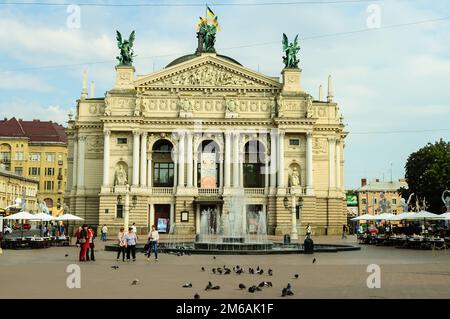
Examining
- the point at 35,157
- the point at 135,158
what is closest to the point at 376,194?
the point at 35,157

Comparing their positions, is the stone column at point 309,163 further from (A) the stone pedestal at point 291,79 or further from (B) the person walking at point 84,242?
(B) the person walking at point 84,242

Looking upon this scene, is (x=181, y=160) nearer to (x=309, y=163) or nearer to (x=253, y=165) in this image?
(x=253, y=165)

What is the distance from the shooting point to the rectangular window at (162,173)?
82688 millimetres

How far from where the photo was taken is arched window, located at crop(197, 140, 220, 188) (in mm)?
81500

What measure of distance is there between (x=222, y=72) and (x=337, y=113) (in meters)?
17.2

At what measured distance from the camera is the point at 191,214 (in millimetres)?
79312

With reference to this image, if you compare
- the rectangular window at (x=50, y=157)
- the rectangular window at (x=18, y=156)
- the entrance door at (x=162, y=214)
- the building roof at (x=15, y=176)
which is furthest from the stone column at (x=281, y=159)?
the rectangular window at (x=18, y=156)

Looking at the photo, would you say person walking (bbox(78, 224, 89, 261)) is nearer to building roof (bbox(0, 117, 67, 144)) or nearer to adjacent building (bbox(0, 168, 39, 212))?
adjacent building (bbox(0, 168, 39, 212))

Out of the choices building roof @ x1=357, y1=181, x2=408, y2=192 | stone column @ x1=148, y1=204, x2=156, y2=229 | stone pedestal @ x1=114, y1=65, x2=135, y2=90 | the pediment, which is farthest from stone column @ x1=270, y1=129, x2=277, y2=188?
building roof @ x1=357, y1=181, x2=408, y2=192

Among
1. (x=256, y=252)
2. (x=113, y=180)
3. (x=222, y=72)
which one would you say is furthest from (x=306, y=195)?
(x=256, y=252)

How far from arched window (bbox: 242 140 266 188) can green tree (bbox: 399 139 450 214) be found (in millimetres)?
21587

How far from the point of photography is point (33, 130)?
145375 millimetres
